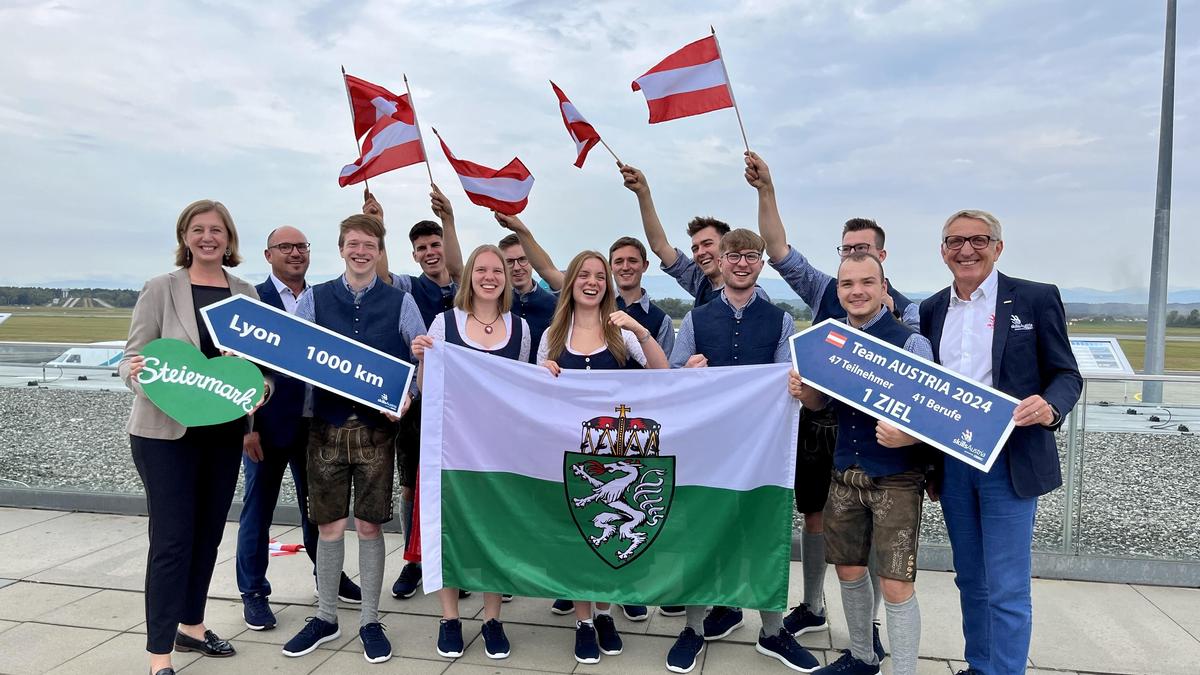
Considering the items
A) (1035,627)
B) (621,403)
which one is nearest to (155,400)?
(621,403)

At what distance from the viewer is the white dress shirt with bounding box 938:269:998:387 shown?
10.8 feet

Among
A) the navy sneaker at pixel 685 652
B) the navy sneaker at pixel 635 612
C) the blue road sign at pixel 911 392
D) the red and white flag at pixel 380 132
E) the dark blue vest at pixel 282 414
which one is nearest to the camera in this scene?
the blue road sign at pixel 911 392

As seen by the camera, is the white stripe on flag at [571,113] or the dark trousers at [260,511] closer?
the dark trousers at [260,511]

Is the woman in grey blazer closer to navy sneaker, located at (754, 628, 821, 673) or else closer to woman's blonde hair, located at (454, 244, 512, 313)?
woman's blonde hair, located at (454, 244, 512, 313)

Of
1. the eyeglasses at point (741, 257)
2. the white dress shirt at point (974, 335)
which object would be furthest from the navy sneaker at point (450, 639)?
the white dress shirt at point (974, 335)

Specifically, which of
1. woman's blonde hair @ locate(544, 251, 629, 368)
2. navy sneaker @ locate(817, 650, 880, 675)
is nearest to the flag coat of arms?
woman's blonde hair @ locate(544, 251, 629, 368)

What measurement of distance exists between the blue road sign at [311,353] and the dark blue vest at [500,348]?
325 mm

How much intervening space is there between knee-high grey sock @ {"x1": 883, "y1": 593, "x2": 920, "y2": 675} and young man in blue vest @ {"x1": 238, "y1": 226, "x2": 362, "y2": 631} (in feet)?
9.18

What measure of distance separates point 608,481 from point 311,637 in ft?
5.60

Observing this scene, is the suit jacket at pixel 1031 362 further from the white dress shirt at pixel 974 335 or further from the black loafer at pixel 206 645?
the black loafer at pixel 206 645

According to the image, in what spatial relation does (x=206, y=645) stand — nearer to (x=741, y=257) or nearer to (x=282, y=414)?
(x=282, y=414)

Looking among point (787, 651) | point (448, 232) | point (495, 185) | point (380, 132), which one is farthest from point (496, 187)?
point (787, 651)

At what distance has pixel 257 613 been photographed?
425 cm

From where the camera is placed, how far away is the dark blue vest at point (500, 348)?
4.04 meters
